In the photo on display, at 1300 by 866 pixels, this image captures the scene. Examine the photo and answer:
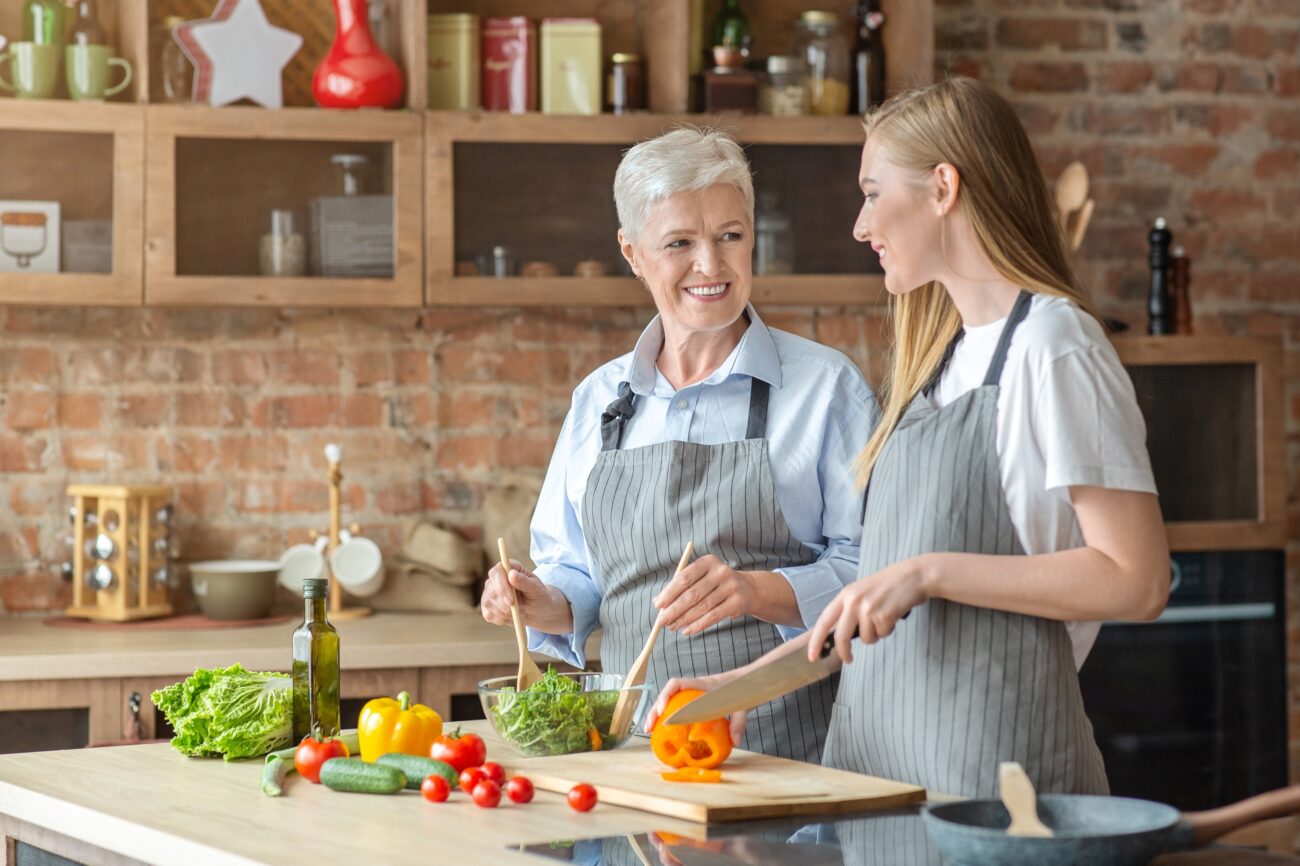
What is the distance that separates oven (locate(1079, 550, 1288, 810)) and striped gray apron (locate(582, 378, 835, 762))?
5.15ft

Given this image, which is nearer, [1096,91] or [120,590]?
[120,590]

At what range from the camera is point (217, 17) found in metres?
3.43

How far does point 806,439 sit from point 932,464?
438 mm

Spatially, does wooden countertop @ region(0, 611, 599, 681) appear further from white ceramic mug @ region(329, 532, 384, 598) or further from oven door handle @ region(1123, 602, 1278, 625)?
oven door handle @ region(1123, 602, 1278, 625)

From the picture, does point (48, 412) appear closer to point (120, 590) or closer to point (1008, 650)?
point (120, 590)

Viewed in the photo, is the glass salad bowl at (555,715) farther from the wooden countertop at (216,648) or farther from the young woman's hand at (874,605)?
the wooden countertop at (216,648)

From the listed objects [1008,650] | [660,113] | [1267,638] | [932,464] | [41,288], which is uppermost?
[660,113]

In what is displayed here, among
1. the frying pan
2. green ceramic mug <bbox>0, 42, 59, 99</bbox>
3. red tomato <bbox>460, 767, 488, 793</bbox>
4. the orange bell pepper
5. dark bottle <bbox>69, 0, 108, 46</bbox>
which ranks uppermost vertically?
dark bottle <bbox>69, 0, 108, 46</bbox>

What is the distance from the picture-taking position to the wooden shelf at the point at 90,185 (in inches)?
129

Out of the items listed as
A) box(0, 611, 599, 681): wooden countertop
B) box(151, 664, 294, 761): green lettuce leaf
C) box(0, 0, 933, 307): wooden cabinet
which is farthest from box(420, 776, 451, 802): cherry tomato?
box(0, 0, 933, 307): wooden cabinet

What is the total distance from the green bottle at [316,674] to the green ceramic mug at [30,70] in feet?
6.32

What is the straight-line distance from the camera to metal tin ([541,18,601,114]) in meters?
3.51

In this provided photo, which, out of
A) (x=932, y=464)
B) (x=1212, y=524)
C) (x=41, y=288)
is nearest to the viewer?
(x=932, y=464)

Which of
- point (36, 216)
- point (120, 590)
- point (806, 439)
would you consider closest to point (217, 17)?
point (36, 216)
